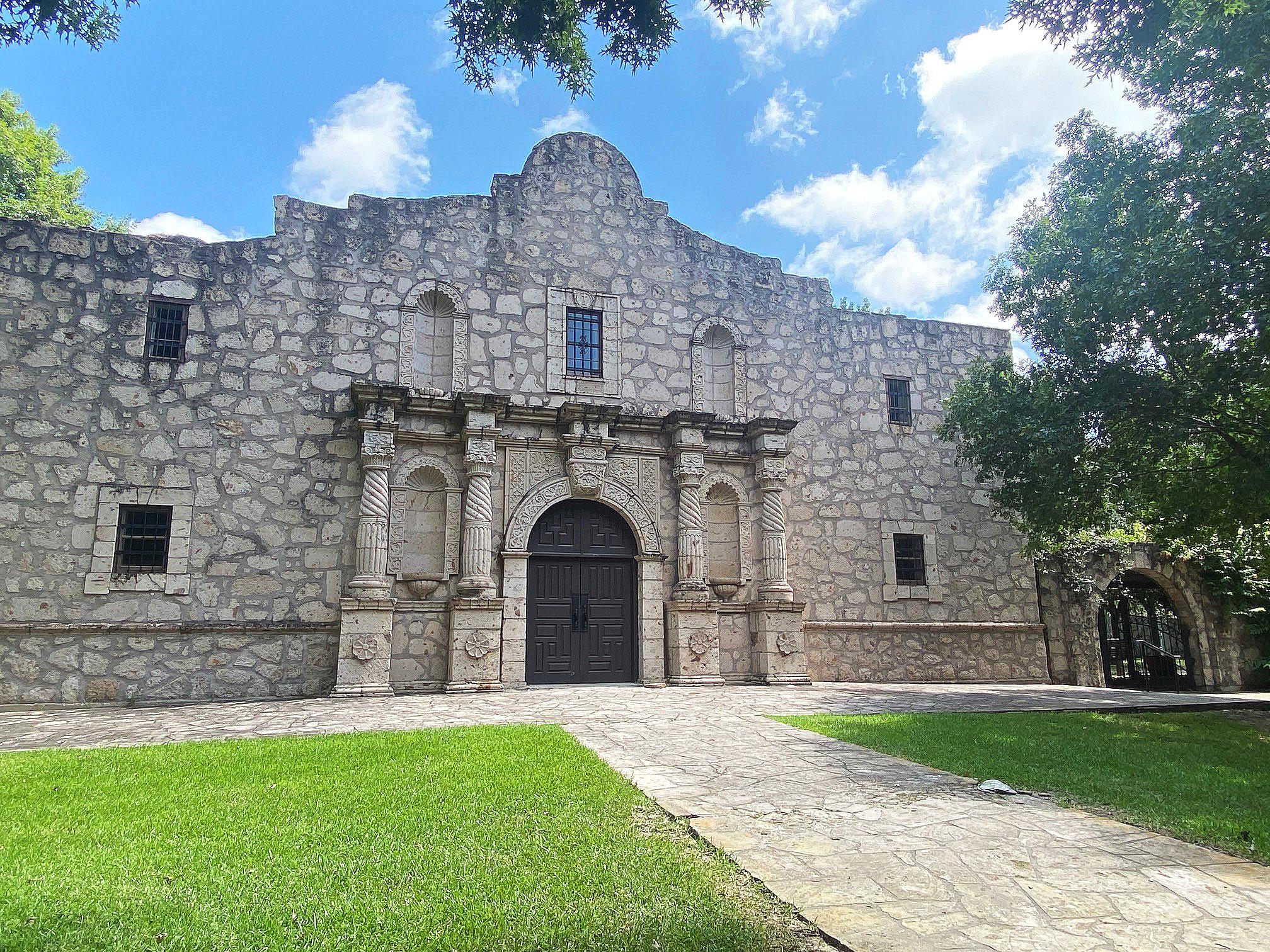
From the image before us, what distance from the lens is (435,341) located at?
12.7m

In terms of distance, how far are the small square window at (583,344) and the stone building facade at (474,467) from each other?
83 millimetres

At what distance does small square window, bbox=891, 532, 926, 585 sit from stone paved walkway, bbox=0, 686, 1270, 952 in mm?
7219

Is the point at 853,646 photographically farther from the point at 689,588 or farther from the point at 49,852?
the point at 49,852

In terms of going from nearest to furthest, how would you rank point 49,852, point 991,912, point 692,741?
point 991,912, point 49,852, point 692,741

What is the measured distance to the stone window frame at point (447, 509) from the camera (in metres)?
11.3

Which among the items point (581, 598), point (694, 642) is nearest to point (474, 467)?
point (581, 598)

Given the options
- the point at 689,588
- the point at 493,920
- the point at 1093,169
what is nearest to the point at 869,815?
the point at 493,920

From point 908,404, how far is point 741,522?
184 inches

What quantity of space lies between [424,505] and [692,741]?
6422 mm

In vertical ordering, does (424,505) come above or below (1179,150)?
below

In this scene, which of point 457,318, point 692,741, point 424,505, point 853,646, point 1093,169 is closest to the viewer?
point 692,741

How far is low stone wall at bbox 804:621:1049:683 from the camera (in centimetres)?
1362

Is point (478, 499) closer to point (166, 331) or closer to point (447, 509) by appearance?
point (447, 509)

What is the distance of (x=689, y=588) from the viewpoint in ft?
39.8
